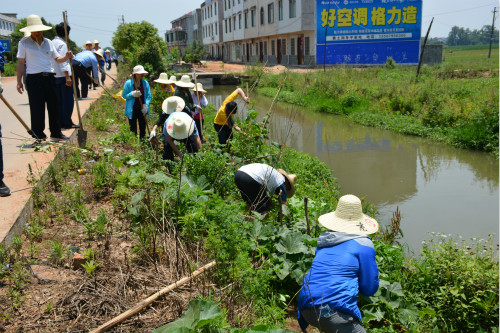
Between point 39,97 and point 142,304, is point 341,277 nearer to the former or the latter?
point 142,304

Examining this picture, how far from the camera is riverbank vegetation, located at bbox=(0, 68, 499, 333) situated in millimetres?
2650

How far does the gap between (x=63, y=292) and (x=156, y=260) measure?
2.38ft

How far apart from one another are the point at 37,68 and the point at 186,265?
11.6 feet

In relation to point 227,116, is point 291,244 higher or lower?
lower

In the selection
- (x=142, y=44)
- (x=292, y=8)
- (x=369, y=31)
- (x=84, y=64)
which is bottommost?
(x=84, y=64)

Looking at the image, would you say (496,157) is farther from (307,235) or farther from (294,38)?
(294,38)

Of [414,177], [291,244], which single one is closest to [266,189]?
[291,244]

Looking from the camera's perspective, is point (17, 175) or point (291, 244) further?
point (17, 175)

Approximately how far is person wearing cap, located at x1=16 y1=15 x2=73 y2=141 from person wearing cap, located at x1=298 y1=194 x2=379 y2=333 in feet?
13.0

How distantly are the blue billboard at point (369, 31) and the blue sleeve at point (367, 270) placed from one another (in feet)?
89.0

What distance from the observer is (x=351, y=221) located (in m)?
3.02

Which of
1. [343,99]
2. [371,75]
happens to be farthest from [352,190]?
[371,75]

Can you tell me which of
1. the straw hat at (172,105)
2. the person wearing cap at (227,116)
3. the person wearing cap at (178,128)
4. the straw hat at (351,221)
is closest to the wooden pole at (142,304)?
the straw hat at (351,221)

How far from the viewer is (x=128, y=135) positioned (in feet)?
23.0
